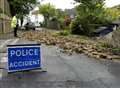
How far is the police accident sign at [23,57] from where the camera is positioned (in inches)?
409

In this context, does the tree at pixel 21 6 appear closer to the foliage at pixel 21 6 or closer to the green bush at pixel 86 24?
the foliage at pixel 21 6

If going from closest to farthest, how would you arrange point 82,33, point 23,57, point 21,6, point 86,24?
point 23,57, point 86,24, point 82,33, point 21,6

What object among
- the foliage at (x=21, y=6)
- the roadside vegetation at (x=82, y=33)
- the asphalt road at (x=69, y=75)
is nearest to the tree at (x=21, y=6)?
the foliage at (x=21, y=6)

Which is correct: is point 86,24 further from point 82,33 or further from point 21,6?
point 21,6

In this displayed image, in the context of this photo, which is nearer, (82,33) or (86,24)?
(86,24)

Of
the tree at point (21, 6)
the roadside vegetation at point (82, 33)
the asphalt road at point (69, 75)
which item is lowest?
the asphalt road at point (69, 75)

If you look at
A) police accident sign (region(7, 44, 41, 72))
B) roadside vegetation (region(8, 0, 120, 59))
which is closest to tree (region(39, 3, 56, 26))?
roadside vegetation (region(8, 0, 120, 59))

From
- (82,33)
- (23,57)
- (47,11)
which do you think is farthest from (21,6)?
(23,57)

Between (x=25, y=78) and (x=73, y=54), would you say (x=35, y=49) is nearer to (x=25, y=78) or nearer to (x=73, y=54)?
(x=25, y=78)

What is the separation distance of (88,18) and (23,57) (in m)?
24.3

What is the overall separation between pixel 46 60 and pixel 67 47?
461 cm

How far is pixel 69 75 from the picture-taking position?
10.4m

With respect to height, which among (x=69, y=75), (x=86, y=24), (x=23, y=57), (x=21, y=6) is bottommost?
(x=69, y=75)

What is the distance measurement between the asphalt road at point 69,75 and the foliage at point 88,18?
20026 millimetres
